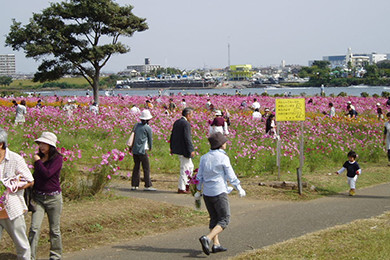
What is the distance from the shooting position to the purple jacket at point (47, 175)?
18.6 ft

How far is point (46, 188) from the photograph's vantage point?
5750mm

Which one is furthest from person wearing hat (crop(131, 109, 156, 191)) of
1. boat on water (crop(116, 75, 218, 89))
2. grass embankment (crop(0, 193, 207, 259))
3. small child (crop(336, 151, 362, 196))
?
boat on water (crop(116, 75, 218, 89))

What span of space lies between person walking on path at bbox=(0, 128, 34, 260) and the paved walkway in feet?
3.22

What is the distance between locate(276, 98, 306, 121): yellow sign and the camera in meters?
11.4

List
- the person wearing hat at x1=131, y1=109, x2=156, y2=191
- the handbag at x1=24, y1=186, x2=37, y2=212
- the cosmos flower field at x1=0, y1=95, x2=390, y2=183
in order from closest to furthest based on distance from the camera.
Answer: the handbag at x1=24, y1=186, x2=37, y2=212, the person wearing hat at x1=131, y1=109, x2=156, y2=191, the cosmos flower field at x1=0, y1=95, x2=390, y2=183

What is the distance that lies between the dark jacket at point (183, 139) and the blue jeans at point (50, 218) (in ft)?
14.4

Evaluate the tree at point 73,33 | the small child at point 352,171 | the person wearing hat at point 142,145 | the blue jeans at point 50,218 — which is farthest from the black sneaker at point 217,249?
the tree at point 73,33

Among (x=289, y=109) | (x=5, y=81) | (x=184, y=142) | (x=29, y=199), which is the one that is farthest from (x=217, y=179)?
(x=5, y=81)

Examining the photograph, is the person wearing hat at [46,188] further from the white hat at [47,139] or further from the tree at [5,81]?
the tree at [5,81]

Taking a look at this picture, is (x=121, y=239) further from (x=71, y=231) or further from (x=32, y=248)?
(x=32, y=248)

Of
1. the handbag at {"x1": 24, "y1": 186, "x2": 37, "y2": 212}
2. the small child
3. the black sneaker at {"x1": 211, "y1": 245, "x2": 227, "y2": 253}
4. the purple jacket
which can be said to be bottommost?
the black sneaker at {"x1": 211, "y1": 245, "x2": 227, "y2": 253}

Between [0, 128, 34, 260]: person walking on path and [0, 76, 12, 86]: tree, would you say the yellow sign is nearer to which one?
[0, 128, 34, 260]: person walking on path

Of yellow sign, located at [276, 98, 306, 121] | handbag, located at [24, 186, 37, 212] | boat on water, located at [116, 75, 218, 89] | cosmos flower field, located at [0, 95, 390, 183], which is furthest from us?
boat on water, located at [116, 75, 218, 89]

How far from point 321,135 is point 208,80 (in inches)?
5127
